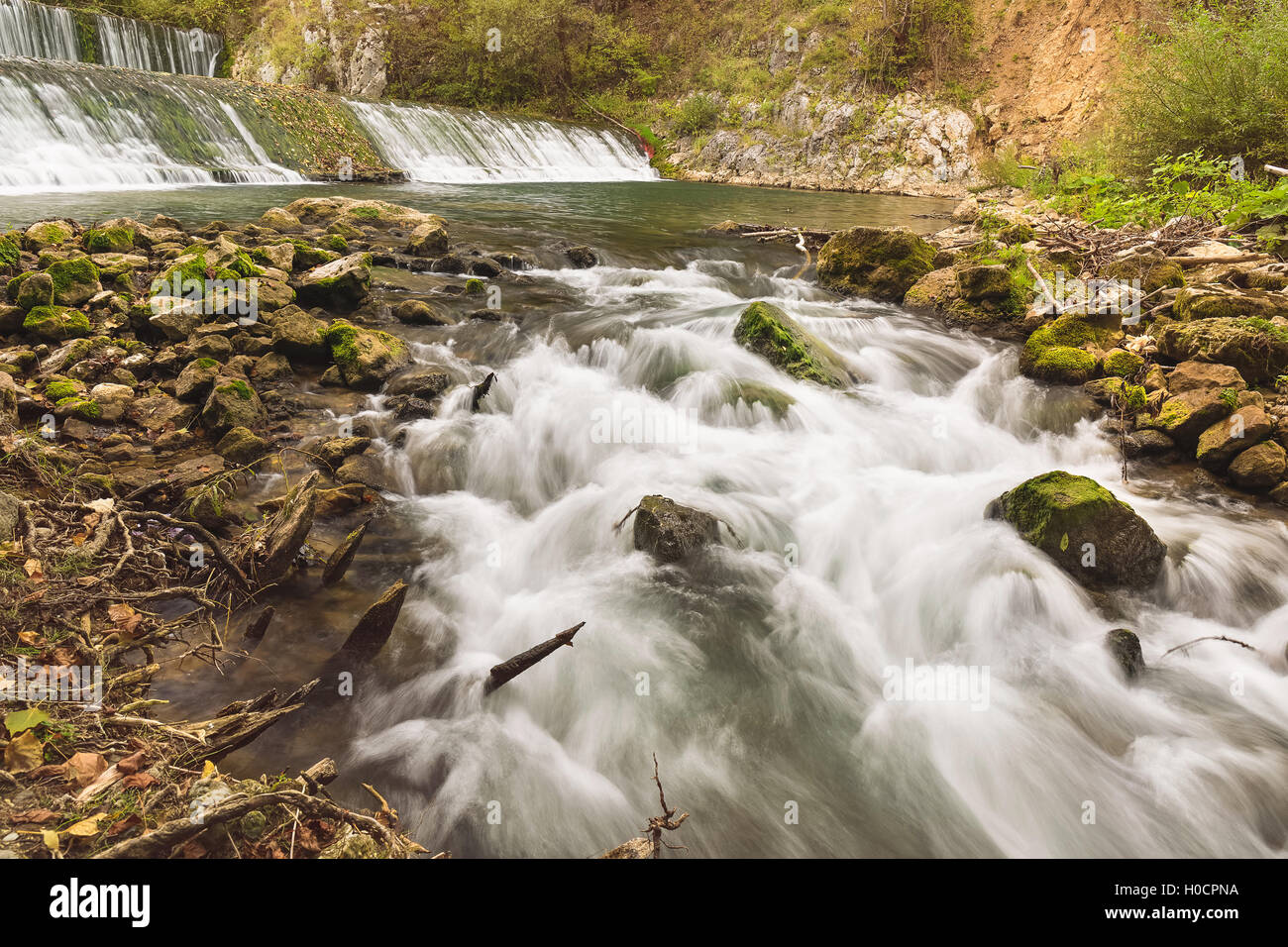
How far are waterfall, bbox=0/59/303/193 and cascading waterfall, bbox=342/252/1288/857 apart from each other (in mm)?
15312

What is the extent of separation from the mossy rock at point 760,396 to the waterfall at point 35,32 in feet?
109

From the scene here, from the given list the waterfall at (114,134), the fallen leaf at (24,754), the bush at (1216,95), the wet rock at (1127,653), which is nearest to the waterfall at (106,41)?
the waterfall at (114,134)

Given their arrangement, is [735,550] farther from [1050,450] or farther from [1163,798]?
[1050,450]

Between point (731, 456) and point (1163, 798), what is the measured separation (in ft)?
12.4

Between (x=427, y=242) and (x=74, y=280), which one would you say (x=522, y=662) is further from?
(x=427, y=242)

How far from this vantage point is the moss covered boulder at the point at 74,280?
6.25 meters

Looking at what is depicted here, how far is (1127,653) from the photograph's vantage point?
4.01 meters

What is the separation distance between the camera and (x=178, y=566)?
375cm

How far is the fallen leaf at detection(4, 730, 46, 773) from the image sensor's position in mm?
2270

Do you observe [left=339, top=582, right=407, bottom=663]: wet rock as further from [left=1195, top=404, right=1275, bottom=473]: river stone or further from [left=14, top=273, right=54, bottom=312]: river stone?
[left=1195, top=404, right=1275, bottom=473]: river stone

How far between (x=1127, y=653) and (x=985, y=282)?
6.60 metres

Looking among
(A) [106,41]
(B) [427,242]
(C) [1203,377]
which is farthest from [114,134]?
(C) [1203,377]

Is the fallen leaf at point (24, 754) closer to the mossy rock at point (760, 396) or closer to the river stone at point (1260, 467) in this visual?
the mossy rock at point (760, 396)
